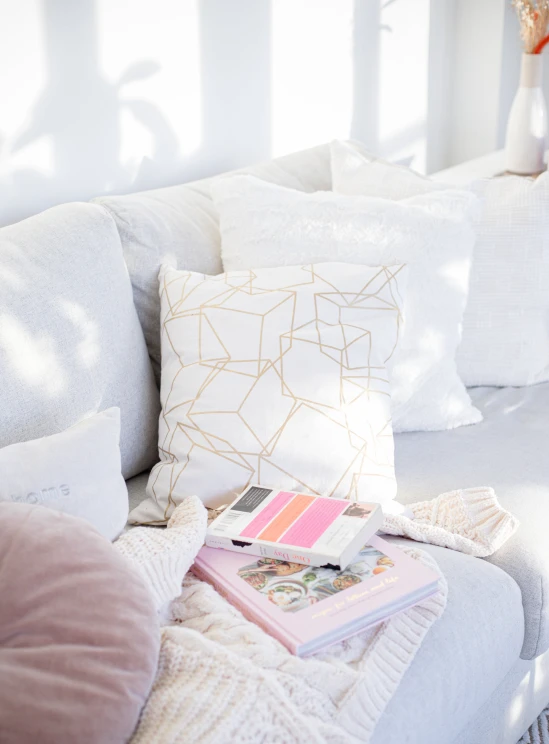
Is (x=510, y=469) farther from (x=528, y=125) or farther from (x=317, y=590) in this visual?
(x=528, y=125)

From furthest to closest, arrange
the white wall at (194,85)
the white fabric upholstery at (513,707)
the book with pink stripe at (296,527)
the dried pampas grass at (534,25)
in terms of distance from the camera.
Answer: the dried pampas grass at (534,25) → the white wall at (194,85) → the white fabric upholstery at (513,707) → the book with pink stripe at (296,527)

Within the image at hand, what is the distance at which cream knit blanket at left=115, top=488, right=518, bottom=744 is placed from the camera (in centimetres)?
81

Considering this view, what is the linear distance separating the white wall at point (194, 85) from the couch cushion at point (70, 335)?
30 cm

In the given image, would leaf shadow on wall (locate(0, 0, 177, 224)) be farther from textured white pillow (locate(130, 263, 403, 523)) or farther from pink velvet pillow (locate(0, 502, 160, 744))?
pink velvet pillow (locate(0, 502, 160, 744))

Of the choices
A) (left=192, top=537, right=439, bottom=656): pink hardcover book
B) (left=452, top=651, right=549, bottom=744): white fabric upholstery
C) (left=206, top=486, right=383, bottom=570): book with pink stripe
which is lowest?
(left=452, top=651, right=549, bottom=744): white fabric upholstery

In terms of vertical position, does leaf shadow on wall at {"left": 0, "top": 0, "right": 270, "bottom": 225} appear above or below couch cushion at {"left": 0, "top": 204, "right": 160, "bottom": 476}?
above

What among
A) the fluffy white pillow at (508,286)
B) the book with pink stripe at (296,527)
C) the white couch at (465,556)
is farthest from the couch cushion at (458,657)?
the fluffy white pillow at (508,286)

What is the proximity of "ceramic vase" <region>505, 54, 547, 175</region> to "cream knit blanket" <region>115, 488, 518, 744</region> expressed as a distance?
67.6 inches

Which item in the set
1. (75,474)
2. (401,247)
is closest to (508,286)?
(401,247)

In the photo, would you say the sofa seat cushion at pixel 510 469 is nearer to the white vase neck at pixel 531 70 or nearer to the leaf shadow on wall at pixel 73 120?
the leaf shadow on wall at pixel 73 120

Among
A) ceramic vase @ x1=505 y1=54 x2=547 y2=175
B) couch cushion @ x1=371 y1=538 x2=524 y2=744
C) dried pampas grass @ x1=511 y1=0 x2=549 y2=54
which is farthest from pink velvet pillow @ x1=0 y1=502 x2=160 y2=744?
dried pampas grass @ x1=511 y1=0 x2=549 y2=54

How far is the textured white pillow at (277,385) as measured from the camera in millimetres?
1222

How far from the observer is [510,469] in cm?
141

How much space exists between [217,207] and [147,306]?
0.25 metres
